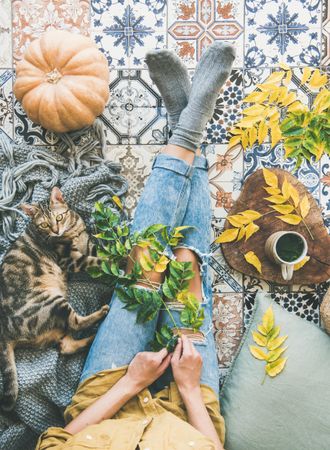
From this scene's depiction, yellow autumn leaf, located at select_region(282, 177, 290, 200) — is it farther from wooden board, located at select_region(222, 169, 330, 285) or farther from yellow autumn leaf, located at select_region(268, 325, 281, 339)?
yellow autumn leaf, located at select_region(268, 325, 281, 339)

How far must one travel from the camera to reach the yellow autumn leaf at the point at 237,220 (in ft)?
6.23

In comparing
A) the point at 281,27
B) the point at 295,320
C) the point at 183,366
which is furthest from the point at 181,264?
the point at 281,27

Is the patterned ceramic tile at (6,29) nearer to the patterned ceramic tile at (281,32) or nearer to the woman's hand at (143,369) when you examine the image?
the patterned ceramic tile at (281,32)

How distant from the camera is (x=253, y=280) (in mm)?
1951

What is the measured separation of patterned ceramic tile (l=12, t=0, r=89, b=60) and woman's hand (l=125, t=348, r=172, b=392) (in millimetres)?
1146

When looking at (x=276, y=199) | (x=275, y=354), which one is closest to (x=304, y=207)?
(x=276, y=199)

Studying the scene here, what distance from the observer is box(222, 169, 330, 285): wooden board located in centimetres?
190

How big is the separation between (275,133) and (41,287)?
A: 38.2 inches

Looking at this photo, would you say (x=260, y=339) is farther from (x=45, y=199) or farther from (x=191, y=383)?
(x=45, y=199)

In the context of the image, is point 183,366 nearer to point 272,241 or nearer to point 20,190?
point 272,241

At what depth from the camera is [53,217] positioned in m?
1.72

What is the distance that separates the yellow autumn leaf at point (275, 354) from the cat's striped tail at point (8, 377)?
81 centimetres

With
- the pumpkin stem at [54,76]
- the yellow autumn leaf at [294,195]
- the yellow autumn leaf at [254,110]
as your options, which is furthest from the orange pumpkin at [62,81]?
the yellow autumn leaf at [294,195]

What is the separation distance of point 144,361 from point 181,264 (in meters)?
0.32
